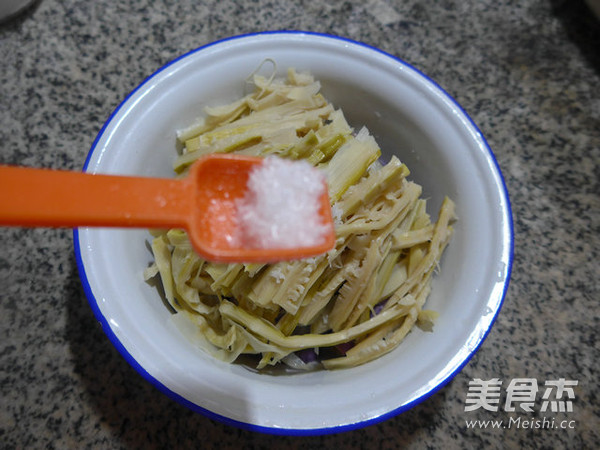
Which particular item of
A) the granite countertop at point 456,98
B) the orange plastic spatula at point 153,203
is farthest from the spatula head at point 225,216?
the granite countertop at point 456,98

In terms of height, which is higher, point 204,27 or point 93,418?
point 204,27

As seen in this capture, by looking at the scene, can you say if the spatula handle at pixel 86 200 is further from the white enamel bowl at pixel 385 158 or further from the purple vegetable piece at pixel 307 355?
the purple vegetable piece at pixel 307 355

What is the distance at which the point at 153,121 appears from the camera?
86 cm

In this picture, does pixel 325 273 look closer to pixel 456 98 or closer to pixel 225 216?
pixel 225 216

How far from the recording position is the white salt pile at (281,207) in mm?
573

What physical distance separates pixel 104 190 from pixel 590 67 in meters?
1.42

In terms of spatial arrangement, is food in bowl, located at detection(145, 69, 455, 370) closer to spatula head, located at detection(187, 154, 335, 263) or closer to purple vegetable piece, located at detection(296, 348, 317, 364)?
purple vegetable piece, located at detection(296, 348, 317, 364)

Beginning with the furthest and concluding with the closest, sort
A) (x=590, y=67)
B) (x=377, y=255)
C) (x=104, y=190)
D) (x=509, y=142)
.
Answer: (x=590, y=67) → (x=509, y=142) → (x=377, y=255) → (x=104, y=190)

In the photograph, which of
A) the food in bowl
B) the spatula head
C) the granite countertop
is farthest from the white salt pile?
the granite countertop

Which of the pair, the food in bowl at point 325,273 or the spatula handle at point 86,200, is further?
the food in bowl at point 325,273

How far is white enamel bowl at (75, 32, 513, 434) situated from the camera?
0.70 metres

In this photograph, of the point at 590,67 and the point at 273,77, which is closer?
the point at 273,77

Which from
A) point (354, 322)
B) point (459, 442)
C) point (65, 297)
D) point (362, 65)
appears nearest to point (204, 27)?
point (362, 65)

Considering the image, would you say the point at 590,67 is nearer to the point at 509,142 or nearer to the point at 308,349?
the point at 509,142
